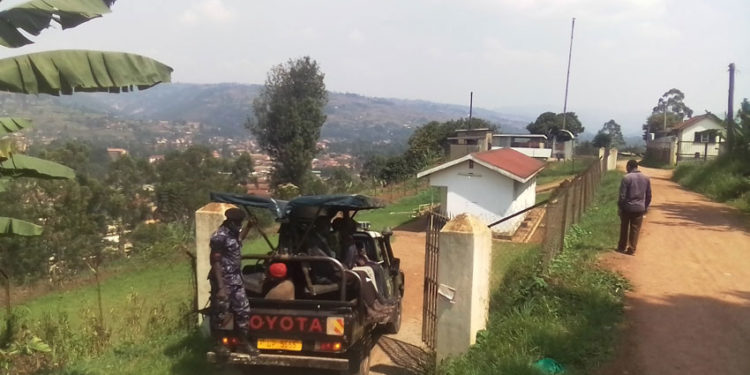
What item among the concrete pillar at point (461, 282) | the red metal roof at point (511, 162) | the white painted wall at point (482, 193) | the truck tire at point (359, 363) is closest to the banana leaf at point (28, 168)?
the truck tire at point (359, 363)

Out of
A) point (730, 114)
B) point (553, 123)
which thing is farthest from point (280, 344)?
point (553, 123)

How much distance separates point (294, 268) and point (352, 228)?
1368 millimetres

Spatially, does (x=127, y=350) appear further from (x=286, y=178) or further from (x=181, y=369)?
(x=286, y=178)

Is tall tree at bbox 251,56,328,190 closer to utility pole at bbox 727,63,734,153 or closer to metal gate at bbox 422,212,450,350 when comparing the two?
utility pole at bbox 727,63,734,153

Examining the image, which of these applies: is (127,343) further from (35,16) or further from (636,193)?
(636,193)

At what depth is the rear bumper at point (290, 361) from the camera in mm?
6008

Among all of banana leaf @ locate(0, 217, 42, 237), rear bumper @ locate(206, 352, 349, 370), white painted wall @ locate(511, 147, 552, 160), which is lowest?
rear bumper @ locate(206, 352, 349, 370)

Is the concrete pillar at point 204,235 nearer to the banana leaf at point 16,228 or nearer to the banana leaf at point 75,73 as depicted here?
the banana leaf at point 16,228

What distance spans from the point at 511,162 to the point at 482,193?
2075 millimetres

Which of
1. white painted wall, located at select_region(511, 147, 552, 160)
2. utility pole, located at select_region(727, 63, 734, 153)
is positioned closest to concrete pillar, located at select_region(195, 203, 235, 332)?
utility pole, located at select_region(727, 63, 734, 153)

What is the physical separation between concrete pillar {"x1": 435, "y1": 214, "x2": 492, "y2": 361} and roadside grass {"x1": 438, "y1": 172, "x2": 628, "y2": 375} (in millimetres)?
167

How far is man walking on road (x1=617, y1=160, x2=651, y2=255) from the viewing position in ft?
33.1

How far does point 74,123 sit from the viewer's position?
172125 mm

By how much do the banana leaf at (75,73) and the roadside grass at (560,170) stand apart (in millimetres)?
31073
